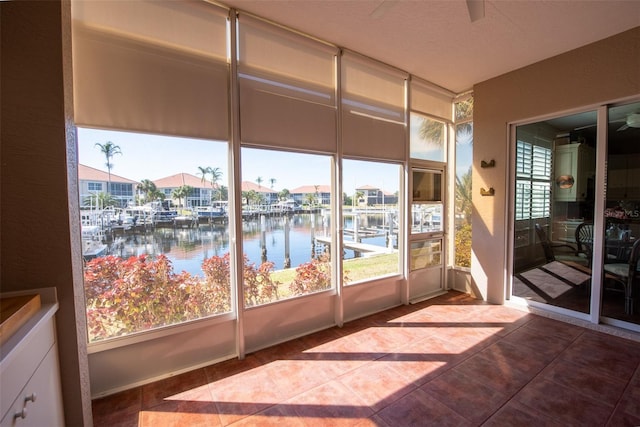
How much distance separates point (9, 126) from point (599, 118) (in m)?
4.97

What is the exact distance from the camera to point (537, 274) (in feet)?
11.9

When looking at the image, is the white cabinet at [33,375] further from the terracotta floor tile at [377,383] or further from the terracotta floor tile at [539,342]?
the terracotta floor tile at [539,342]

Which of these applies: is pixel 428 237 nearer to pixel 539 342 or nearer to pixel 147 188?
pixel 539 342

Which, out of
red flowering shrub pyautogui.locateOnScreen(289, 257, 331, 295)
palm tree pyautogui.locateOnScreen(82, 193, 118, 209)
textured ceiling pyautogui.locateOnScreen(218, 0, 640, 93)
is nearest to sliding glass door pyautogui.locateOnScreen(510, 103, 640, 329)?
textured ceiling pyautogui.locateOnScreen(218, 0, 640, 93)

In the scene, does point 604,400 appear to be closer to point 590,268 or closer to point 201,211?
point 590,268

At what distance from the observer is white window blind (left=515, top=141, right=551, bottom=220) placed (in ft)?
11.4

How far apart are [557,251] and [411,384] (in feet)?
9.21

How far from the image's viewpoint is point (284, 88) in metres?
2.74

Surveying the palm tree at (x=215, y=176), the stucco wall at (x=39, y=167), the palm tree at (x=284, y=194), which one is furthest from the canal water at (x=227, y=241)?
the stucco wall at (x=39, y=167)

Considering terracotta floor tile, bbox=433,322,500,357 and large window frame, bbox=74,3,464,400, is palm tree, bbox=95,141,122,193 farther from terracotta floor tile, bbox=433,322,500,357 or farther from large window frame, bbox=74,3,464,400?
terracotta floor tile, bbox=433,322,500,357

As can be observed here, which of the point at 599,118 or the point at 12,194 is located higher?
the point at 599,118

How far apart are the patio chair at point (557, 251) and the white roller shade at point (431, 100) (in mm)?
2135

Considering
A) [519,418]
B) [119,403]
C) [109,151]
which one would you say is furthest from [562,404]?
[109,151]

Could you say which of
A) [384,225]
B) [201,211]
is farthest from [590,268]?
[201,211]
